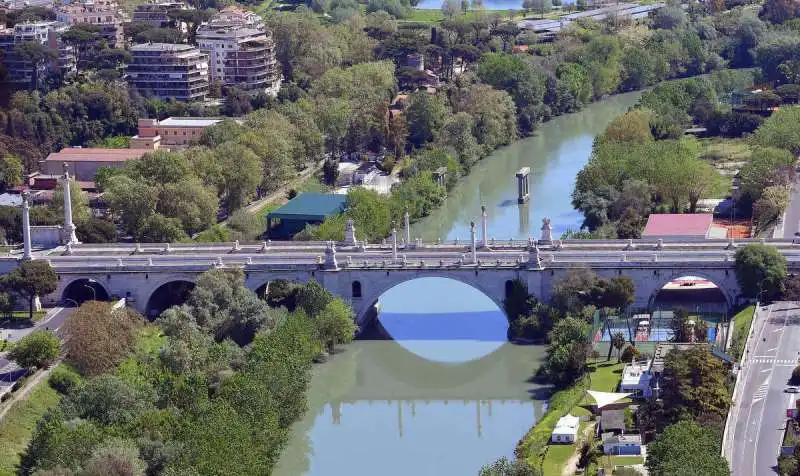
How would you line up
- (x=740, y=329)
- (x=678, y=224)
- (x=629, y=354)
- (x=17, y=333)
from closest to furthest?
(x=629, y=354)
(x=740, y=329)
(x=17, y=333)
(x=678, y=224)

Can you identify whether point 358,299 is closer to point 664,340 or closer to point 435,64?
point 664,340

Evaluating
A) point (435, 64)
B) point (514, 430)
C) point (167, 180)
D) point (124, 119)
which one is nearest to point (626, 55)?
point (435, 64)

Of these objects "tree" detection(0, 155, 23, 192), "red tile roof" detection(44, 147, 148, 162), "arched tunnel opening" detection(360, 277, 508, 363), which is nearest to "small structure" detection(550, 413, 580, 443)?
"arched tunnel opening" detection(360, 277, 508, 363)

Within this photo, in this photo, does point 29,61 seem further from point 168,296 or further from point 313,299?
point 313,299

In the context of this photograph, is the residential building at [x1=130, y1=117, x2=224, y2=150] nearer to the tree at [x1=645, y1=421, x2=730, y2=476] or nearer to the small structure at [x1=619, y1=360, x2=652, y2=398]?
the small structure at [x1=619, y1=360, x2=652, y2=398]

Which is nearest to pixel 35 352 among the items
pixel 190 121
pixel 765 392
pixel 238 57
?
pixel 765 392

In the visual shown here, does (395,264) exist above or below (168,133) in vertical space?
below

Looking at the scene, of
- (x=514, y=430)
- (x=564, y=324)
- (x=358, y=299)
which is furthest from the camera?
(x=358, y=299)

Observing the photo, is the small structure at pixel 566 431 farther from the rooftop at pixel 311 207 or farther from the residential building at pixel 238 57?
the residential building at pixel 238 57
